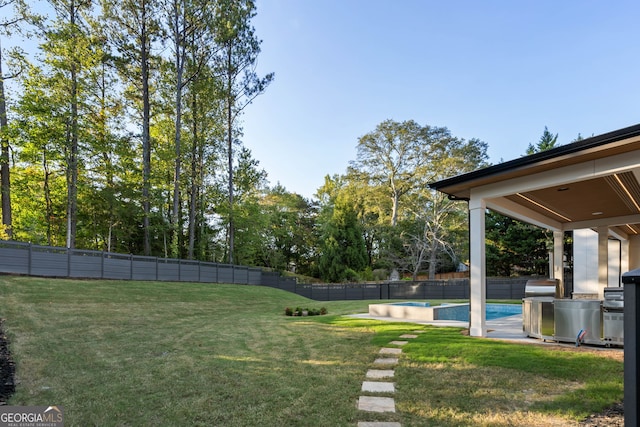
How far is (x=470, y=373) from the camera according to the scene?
4.37 m

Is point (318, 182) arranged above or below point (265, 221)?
above

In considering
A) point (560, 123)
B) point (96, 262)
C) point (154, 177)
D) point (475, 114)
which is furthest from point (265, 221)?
point (560, 123)

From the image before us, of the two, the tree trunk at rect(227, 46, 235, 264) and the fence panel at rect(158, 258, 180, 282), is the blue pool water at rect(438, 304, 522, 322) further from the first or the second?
the tree trunk at rect(227, 46, 235, 264)

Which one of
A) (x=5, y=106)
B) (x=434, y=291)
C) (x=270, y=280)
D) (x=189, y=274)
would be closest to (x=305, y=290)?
(x=270, y=280)

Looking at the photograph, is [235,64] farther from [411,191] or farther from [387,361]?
[387,361]

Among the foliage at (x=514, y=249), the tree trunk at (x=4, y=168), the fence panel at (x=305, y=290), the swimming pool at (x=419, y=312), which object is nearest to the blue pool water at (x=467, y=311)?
the swimming pool at (x=419, y=312)

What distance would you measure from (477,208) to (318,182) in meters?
30.6

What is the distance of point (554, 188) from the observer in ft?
20.8

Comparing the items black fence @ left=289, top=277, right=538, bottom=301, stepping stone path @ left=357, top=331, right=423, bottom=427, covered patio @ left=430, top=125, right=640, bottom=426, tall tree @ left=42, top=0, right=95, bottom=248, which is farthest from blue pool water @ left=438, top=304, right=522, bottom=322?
tall tree @ left=42, top=0, right=95, bottom=248

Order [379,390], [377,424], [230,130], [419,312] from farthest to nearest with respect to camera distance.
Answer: [230,130], [419,312], [379,390], [377,424]

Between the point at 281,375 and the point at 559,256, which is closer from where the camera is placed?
the point at 281,375

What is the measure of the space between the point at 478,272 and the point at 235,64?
19981mm

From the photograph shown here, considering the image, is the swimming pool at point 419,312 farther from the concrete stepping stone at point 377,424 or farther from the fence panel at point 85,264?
the fence panel at point 85,264

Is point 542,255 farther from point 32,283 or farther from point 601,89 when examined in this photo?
point 32,283
